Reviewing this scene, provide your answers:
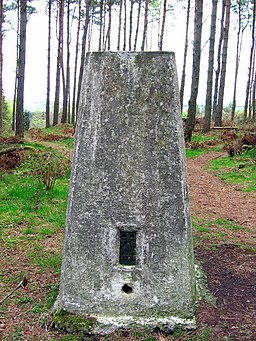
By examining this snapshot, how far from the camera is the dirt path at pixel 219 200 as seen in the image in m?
7.78

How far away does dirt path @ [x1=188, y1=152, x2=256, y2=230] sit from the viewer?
778 cm

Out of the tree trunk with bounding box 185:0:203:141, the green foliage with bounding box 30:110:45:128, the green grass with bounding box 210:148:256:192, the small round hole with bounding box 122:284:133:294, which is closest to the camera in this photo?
the small round hole with bounding box 122:284:133:294

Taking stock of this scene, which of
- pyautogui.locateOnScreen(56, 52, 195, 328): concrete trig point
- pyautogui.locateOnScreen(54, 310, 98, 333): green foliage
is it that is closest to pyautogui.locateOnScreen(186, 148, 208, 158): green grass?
pyautogui.locateOnScreen(56, 52, 195, 328): concrete trig point

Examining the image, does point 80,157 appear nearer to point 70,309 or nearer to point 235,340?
point 70,309

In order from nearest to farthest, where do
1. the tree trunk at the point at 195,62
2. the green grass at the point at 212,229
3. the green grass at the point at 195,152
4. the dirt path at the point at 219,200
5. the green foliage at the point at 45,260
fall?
the green foliage at the point at 45,260 → the green grass at the point at 212,229 → the dirt path at the point at 219,200 → the green grass at the point at 195,152 → the tree trunk at the point at 195,62

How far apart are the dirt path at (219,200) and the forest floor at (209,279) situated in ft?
0.06

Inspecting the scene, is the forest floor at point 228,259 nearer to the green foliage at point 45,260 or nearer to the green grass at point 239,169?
the green grass at point 239,169

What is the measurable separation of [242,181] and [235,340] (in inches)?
274

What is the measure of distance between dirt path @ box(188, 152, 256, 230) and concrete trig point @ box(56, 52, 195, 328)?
12.4 feet

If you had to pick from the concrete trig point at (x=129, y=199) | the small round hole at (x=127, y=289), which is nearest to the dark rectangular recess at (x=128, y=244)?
the concrete trig point at (x=129, y=199)

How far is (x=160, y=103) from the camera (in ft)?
12.5

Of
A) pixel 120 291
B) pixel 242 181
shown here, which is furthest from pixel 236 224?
pixel 120 291

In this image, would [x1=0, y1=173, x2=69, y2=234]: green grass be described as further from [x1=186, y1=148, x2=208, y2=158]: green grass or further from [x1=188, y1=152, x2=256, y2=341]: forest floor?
[x1=186, y1=148, x2=208, y2=158]: green grass

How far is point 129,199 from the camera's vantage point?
12.6 ft
